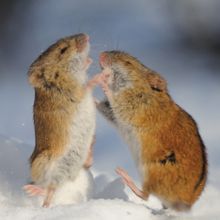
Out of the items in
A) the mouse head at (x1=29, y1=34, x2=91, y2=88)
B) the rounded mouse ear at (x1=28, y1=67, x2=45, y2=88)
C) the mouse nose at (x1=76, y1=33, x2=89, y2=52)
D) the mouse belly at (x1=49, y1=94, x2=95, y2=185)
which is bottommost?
the mouse belly at (x1=49, y1=94, x2=95, y2=185)

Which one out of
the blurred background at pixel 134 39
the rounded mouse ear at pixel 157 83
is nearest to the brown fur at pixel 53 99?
the rounded mouse ear at pixel 157 83

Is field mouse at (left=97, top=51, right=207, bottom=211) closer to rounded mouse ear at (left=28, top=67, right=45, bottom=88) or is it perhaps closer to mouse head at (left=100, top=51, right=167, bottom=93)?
mouse head at (left=100, top=51, right=167, bottom=93)

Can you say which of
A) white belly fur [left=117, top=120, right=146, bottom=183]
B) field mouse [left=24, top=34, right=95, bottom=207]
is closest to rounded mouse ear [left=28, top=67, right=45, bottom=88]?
field mouse [left=24, top=34, right=95, bottom=207]

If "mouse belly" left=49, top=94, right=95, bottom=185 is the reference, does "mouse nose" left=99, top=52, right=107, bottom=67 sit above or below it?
above

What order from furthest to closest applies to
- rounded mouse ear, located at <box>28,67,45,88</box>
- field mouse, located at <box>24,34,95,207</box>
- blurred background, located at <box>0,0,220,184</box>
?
1. blurred background, located at <box>0,0,220,184</box>
2. rounded mouse ear, located at <box>28,67,45,88</box>
3. field mouse, located at <box>24,34,95,207</box>

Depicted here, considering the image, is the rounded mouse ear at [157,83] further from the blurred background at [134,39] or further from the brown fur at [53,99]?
the blurred background at [134,39]

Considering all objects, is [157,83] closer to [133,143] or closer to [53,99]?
[133,143]
